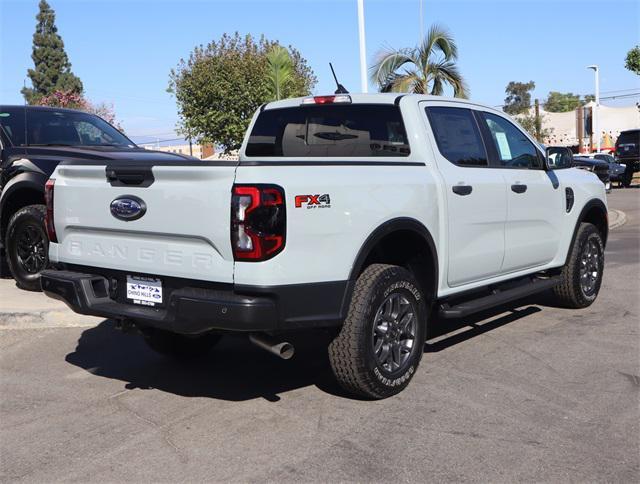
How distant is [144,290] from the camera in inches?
173

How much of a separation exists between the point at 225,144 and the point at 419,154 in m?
20.1

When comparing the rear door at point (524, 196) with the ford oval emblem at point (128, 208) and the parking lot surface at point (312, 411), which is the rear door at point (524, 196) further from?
the ford oval emblem at point (128, 208)

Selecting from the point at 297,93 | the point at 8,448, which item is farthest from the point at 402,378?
the point at 297,93

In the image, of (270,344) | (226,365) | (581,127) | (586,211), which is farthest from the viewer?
(581,127)

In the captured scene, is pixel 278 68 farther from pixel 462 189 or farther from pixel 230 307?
pixel 230 307

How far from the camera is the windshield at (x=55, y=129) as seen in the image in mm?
8078

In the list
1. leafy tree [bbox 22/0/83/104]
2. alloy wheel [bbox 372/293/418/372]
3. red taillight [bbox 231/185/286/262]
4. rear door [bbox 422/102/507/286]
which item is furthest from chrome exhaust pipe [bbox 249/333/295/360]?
leafy tree [bbox 22/0/83/104]

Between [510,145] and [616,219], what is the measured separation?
1169 centimetres

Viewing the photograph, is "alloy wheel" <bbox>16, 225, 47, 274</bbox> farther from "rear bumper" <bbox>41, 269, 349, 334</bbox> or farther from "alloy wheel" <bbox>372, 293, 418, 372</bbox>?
"alloy wheel" <bbox>372, 293, 418, 372</bbox>

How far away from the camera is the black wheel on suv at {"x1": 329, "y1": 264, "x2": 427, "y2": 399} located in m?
4.37

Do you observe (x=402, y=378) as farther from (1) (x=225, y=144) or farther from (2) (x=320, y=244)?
(1) (x=225, y=144)

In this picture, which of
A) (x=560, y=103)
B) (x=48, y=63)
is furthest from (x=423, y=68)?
(x=560, y=103)

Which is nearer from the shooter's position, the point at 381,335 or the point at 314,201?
the point at 314,201

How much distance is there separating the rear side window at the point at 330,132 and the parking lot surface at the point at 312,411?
1633 millimetres
